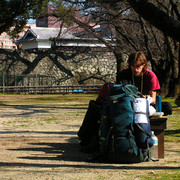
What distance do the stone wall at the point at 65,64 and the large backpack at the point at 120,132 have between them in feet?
93.9

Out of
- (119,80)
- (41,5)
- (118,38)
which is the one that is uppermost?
Answer: (41,5)

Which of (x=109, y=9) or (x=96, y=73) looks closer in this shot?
(x=109, y=9)

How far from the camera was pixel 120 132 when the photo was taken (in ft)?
16.7

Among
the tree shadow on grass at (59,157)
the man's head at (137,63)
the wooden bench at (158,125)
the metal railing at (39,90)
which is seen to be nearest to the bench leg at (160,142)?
the wooden bench at (158,125)

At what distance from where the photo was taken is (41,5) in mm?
28734

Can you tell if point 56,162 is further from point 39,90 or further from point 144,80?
point 39,90

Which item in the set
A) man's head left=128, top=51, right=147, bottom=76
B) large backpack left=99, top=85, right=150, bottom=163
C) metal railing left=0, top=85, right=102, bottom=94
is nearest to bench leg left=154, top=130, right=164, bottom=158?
large backpack left=99, top=85, right=150, bottom=163

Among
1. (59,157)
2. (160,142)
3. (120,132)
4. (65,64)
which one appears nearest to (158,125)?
(160,142)

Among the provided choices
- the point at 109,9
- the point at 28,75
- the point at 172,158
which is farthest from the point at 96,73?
the point at 172,158

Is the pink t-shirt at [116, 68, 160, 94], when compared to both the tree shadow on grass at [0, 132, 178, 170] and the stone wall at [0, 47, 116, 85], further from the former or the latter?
the stone wall at [0, 47, 116, 85]

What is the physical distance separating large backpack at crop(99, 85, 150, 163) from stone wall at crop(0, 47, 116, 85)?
28.6 m

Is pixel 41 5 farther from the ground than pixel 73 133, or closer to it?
farther from the ground

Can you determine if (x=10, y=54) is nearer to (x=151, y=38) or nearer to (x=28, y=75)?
(x=28, y=75)

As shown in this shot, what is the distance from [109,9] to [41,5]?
30.1 feet
